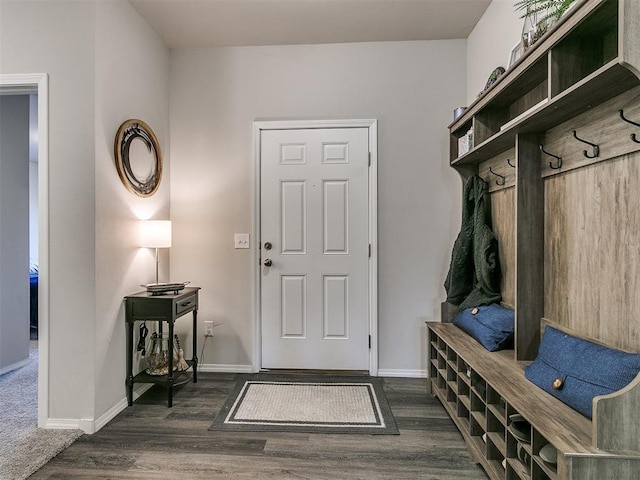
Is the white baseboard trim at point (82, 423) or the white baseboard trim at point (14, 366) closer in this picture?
the white baseboard trim at point (82, 423)

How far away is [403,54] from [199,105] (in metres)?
1.72

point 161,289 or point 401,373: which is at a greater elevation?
point 161,289

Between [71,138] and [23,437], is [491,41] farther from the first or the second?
[23,437]

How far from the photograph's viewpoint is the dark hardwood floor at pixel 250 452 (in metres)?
1.81

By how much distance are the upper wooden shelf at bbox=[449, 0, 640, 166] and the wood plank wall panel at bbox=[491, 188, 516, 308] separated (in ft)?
1.24

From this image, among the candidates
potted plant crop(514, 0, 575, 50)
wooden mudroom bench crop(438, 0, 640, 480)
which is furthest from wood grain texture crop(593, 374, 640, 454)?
potted plant crop(514, 0, 575, 50)

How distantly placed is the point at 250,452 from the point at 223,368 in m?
1.23

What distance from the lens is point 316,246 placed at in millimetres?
3074

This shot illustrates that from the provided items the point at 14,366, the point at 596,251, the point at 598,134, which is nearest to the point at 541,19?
the point at 598,134

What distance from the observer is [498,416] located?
1.57 m

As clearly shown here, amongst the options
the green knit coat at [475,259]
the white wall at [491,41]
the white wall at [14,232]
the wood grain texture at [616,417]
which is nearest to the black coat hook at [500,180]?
the green knit coat at [475,259]

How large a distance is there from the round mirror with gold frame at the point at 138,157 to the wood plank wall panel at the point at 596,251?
8.07 ft

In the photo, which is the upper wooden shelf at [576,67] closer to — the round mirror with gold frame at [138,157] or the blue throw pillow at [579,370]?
the blue throw pillow at [579,370]

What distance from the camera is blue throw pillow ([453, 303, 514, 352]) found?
6.37ft
